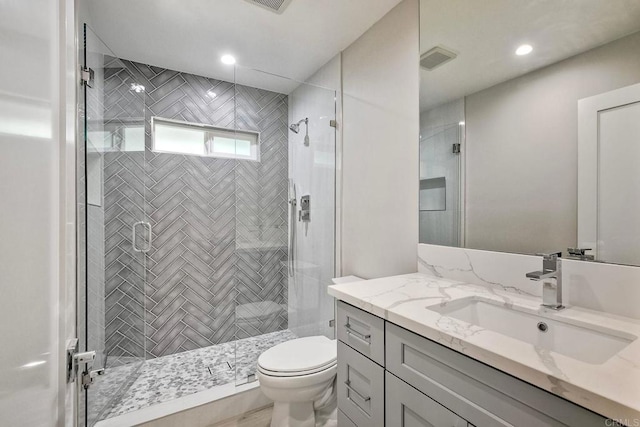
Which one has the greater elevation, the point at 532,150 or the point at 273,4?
the point at 273,4

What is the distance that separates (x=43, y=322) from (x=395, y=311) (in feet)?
3.16

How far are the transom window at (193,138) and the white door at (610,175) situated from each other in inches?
81.4

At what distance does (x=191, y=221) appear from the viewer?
8.81 feet

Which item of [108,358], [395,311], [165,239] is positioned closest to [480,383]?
[395,311]

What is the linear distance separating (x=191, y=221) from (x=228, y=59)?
1.51 metres

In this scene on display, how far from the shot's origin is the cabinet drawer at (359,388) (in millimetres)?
1064

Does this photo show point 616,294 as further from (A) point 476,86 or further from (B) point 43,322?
(B) point 43,322

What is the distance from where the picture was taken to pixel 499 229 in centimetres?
129

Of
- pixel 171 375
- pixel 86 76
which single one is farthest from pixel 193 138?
pixel 171 375

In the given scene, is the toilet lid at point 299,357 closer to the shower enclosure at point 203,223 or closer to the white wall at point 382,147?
the shower enclosure at point 203,223

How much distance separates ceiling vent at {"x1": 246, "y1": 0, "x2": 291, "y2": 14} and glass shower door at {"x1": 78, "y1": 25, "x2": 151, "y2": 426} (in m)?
0.98

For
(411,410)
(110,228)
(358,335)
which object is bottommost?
(411,410)

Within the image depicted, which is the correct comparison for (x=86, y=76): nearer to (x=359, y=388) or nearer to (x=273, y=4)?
(x=273, y=4)

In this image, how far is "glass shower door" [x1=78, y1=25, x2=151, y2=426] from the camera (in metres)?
1.53
